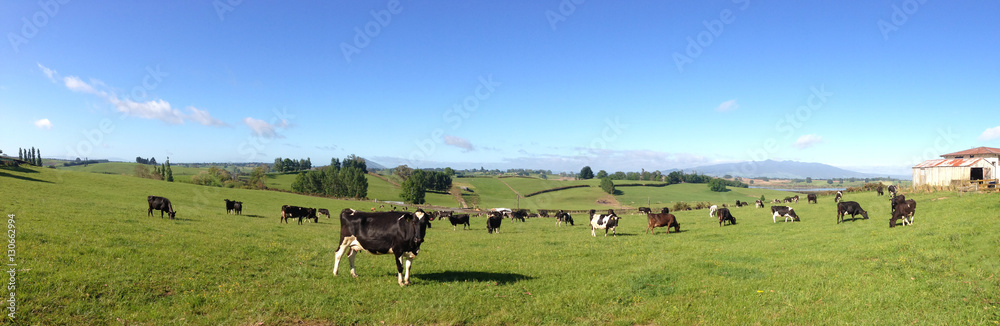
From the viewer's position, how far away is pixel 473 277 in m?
11.8

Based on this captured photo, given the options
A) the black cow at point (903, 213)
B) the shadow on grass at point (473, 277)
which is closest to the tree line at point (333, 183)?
the shadow on grass at point (473, 277)

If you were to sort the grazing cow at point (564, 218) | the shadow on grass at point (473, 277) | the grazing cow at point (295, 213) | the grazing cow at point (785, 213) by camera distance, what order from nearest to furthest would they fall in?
the shadow on grass at point (473, 277)
the grazing cow at point (785, 213)
the grazing cow at point (295, 213)
the grazing cow at point (564, 218)

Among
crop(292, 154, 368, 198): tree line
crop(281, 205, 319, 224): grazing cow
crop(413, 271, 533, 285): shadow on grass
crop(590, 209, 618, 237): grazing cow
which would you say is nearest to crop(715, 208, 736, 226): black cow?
crop(590, 209, 618, 237): grazing cow

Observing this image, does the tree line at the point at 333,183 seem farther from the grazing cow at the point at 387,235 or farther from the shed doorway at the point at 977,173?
the shed doorway at the point at 977,173

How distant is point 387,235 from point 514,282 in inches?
154

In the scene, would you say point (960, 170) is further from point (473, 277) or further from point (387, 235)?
point (387, 235)

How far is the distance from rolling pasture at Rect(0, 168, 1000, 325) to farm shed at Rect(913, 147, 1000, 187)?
28.3 metres

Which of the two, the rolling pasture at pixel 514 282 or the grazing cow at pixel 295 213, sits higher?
the rolling pasture at pixel 514 282

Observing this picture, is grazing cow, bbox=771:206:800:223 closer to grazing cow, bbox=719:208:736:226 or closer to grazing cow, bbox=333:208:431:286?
grazing cow, bbox=719:208:736:226

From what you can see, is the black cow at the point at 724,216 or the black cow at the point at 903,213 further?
the black cow at the point at 724,216

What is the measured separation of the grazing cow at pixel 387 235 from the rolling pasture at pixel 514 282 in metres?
0.79

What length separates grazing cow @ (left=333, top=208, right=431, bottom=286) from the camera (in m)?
10.5

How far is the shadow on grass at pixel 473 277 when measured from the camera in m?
11.3

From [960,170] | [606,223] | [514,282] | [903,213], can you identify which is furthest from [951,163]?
[514,282]
